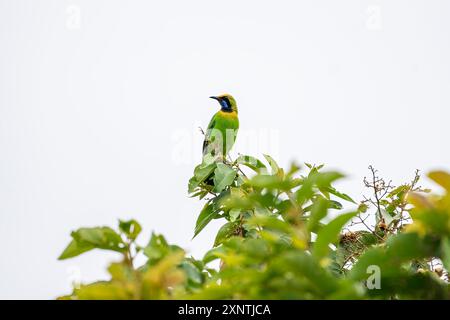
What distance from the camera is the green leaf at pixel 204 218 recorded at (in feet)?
10.9

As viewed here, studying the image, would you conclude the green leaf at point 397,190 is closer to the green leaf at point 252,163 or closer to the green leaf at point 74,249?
the green leaf at point 252,163

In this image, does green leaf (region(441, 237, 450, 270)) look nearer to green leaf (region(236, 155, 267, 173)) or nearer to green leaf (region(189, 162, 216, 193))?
green leaf (region(236, 155, 267, 173))

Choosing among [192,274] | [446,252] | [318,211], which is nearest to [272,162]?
[192,274]

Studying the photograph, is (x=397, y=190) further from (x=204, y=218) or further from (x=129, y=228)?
(x=129, y=228)

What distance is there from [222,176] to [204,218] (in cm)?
29

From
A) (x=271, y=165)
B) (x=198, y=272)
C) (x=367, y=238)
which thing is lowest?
(x=198, y=272)

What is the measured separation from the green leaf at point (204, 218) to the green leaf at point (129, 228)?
1.83m

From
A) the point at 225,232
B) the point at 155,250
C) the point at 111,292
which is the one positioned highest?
the point at 225,232

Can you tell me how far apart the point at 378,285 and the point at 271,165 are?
82.2 inches

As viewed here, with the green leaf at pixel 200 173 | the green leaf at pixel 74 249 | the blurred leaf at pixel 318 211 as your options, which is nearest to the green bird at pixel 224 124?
the green leaf at pixel 200 173

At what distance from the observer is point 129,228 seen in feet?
4.76
